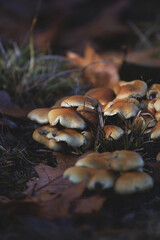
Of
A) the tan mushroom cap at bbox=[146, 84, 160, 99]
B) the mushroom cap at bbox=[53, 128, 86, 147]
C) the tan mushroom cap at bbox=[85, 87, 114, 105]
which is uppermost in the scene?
the tan mushroom cap at bbox=[146, 84, 160, 99]

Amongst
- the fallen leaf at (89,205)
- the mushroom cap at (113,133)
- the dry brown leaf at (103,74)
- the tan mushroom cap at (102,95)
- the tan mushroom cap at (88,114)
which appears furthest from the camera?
the dry brown leaf at (103,74)

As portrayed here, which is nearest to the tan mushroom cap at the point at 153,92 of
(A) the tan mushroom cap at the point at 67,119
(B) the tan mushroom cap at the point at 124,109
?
(B) the tan mushroom cap at the point at 124,109

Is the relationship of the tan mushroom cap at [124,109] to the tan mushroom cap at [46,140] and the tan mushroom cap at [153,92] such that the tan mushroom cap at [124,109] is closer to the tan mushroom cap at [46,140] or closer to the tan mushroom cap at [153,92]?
the tan mushroom cap at [153,92]

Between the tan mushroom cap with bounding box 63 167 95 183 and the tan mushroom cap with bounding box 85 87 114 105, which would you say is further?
the tan mushroom cap with bounding box 85 87 114 105

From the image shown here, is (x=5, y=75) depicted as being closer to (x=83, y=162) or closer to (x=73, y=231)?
(x=83, y=162)

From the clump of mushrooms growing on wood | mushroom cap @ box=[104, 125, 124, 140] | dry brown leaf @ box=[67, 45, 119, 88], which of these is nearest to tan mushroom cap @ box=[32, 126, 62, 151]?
the clump of mushrooms growing on wood

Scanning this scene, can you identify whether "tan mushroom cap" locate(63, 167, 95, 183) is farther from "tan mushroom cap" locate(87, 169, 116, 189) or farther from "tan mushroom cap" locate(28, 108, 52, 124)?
"tan mushroom cap" locate(28, 108, 52, 124)

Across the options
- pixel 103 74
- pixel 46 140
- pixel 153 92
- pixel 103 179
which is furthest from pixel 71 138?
pixel 103 74
